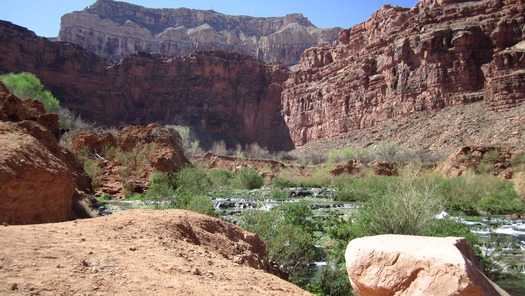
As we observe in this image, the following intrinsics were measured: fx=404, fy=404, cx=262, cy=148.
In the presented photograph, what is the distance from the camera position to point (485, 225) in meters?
15.1

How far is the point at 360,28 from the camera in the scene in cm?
7150

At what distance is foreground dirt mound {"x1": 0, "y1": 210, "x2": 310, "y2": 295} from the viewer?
3389mm

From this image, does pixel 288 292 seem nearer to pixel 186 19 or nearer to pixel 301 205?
pixel 301 205

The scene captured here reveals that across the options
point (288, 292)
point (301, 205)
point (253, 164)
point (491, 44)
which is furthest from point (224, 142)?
point (288, 292)

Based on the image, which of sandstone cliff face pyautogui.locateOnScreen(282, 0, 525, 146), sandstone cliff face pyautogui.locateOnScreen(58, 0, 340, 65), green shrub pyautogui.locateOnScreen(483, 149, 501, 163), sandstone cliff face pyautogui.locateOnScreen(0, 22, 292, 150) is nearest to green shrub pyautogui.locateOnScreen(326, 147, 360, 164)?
sandstone cliff face pyautogui.locateOnScreen(282, 0, 525, 146)

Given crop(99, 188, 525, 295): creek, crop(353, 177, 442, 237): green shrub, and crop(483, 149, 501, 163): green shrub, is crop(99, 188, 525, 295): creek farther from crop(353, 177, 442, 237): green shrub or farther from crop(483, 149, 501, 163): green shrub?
crop(483, 149, 501, 163): green shrub

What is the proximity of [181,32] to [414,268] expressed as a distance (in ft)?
400

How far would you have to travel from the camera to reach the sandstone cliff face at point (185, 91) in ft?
244

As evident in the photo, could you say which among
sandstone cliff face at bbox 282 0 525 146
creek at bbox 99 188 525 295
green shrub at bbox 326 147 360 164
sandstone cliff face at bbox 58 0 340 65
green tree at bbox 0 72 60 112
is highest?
sandstone cliff face at bbox 58 0 340 65

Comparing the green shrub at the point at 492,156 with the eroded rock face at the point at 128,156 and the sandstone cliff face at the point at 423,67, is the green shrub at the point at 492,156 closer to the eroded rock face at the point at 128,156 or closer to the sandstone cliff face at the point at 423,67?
the sandstone cliff face at the point at 423,67

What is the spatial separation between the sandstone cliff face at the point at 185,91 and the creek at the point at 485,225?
174ft

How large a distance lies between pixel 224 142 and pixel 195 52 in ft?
66.5


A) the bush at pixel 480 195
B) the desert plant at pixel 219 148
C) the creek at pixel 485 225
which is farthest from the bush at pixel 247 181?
the desert plant at pixel 219 148

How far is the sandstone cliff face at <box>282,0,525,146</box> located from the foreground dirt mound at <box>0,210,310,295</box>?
41436 millimetres
